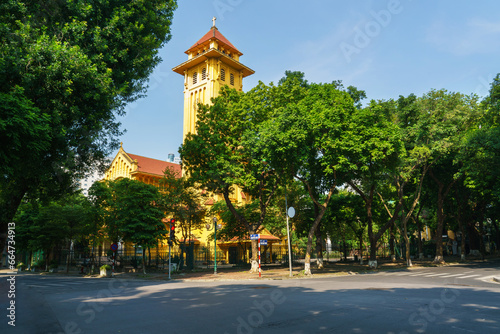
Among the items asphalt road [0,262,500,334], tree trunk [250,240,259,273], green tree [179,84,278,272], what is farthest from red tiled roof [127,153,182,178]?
asphalt road [0,262,500,334]

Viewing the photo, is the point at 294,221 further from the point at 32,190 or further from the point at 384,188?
the point at 32,190

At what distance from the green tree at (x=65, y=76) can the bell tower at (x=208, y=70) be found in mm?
34660

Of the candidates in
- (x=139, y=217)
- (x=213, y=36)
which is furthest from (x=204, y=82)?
(x=139, y=217)

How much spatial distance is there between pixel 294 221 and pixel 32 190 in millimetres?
24491

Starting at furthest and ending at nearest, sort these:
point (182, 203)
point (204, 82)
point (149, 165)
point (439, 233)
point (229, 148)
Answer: point (149, 165) → point (204, 82) → point (439, 233) → point (182, 203) → point (229, 148)

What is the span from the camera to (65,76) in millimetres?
10953

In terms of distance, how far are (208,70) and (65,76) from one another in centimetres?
4177

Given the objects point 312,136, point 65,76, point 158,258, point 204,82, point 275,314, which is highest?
point 204,82

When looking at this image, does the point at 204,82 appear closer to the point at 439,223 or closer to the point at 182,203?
the point at 182,203

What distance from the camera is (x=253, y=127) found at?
23859 millimetres

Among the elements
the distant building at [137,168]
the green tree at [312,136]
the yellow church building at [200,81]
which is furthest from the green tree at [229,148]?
the distant building at [137,168]

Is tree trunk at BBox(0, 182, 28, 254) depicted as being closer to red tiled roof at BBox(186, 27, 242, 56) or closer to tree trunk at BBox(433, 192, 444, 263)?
tree trunk at BBox(433, 192, 444, 263)

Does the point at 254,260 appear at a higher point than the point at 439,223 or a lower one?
lower

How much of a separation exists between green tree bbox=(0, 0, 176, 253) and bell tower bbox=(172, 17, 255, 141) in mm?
34660
